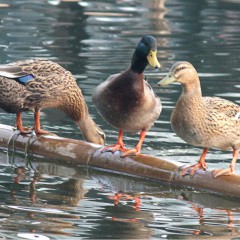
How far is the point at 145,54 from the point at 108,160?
3.39 ft

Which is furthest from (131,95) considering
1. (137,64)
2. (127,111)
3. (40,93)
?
(40,93)

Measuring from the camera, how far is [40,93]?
427 inches

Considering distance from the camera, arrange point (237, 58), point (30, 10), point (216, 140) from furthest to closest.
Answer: point (30, 10) < point (237, 58) < point (216, 140)

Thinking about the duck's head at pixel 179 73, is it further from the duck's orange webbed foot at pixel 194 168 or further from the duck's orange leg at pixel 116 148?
the duck's orange leg at pixel 116 148

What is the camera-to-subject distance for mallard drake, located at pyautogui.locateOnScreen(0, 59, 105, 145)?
1072 cm

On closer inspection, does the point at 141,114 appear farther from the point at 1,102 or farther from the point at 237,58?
the point at 237,58

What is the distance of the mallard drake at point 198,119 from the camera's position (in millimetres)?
9273

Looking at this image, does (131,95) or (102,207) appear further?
(131,95)

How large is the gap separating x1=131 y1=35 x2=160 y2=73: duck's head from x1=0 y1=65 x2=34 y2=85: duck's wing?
4.05 feet

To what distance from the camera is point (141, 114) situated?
32.8 ft

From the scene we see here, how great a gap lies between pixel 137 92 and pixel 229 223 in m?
1.84

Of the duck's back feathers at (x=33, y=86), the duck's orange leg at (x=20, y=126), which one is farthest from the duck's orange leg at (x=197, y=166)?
the duck's orange leg at (x=20, y=126)

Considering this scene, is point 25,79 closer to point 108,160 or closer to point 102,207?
point 108,160

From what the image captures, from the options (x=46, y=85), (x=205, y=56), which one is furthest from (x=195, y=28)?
(x=46, y=85)
